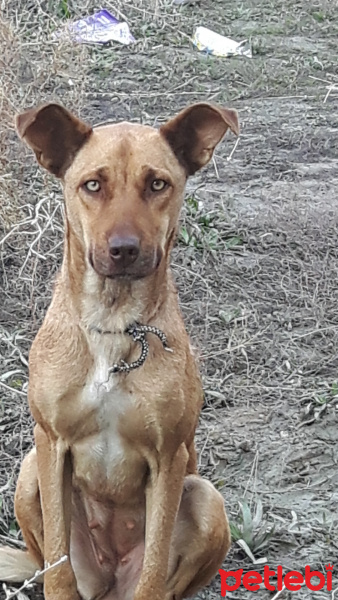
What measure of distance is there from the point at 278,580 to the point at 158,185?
66.0 inches

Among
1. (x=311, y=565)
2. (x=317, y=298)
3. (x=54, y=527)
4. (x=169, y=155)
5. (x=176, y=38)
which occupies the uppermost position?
(x=169, y=155)

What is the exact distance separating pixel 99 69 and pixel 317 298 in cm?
390

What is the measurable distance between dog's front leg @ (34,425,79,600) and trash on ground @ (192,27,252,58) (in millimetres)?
6758

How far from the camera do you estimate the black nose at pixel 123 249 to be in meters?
3.05

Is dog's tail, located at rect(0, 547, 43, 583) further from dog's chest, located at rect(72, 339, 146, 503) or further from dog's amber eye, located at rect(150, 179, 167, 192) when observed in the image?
dog's amber eye, located at rect(150, 179, 167, 192)

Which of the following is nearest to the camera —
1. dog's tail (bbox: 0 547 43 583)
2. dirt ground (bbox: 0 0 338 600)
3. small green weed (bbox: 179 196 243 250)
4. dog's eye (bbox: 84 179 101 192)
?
dog's eye (bbox: 84 179 101 192)

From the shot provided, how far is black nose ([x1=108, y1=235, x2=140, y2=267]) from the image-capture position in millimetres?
3055

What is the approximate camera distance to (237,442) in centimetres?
473

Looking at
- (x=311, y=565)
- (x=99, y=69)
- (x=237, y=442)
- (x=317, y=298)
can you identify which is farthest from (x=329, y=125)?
(x=311, y=565)

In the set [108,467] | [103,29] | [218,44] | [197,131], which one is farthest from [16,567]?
[218,44]

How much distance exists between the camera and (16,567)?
3.81m

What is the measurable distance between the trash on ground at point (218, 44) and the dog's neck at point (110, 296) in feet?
21.2

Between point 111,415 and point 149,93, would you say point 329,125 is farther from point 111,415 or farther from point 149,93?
point 111,415

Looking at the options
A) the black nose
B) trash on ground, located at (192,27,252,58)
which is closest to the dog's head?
the black nose
